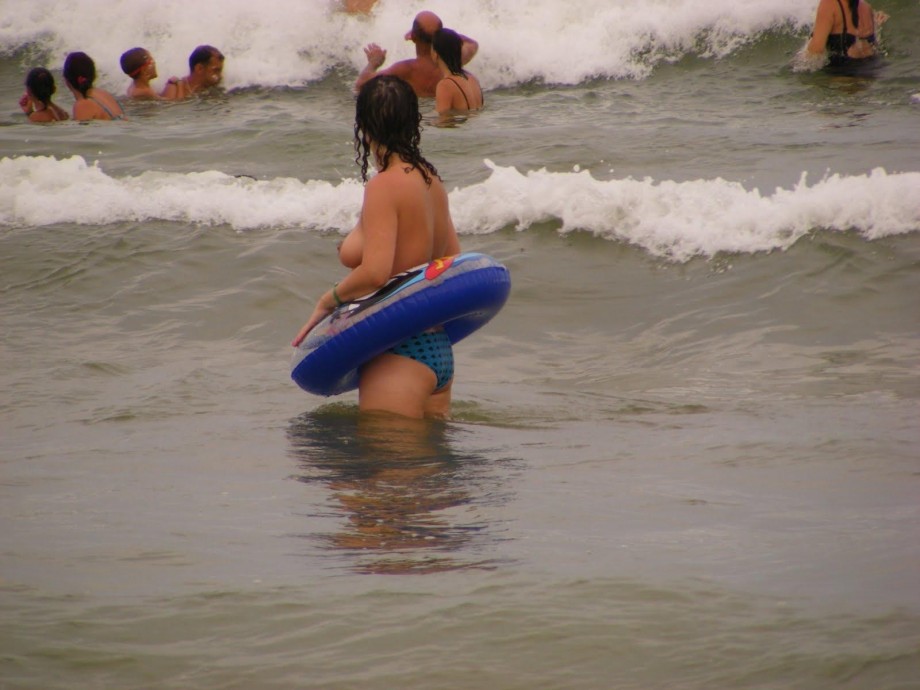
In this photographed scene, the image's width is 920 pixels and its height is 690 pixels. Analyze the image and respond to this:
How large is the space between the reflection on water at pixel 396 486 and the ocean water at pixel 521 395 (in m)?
0.02

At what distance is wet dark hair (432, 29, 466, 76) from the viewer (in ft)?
38.0

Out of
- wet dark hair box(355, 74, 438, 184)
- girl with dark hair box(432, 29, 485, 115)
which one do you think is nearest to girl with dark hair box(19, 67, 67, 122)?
girl with dark hair box(432, 29, 485, 115)

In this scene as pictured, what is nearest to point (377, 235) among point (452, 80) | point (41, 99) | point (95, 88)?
point (452, 80)

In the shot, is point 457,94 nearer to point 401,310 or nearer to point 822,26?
point 822,26

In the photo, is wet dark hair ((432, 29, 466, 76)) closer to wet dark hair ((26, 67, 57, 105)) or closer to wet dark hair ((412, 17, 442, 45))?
wet dark hair ((412, 17, 442, 45))

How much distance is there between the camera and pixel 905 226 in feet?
26.6

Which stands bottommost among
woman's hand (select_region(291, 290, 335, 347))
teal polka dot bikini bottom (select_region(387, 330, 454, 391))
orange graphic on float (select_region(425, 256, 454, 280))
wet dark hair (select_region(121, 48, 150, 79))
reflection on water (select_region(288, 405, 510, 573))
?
reflection on water (select_region(288, 405, 510, 573))

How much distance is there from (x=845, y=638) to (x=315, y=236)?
728 centimetres

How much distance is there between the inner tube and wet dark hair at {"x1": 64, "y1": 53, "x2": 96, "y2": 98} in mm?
8270

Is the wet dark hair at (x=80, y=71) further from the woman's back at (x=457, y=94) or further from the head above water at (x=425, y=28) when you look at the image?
the woman's back at (x=457, y=94)

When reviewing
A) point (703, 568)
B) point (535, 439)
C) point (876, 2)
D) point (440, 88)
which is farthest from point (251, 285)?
point (876, 2)

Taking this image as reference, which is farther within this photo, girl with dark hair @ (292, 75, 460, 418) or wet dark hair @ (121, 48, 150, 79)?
wet dark hair @ (121, 48, 150, 79)

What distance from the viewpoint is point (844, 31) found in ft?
40.3

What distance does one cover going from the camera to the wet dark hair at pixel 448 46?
38.0ft
